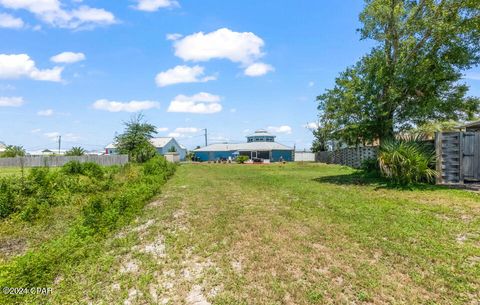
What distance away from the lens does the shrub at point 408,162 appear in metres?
10.2

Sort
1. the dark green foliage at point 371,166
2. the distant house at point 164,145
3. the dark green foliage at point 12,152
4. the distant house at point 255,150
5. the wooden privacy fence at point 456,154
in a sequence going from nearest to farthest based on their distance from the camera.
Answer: the wooden privacy fence at point 456,154, the dark green foliage at point 371,166, the dark green foliage at point 12,152, the distant house at point 255,150, the distant house at point 164,145

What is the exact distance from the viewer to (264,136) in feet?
179

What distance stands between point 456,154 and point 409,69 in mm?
3654

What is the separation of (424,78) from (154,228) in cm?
1102

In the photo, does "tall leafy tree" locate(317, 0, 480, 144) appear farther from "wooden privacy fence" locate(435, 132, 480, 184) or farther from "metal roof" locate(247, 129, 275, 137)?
"metal roof" locate(247, 129, 275, 137)

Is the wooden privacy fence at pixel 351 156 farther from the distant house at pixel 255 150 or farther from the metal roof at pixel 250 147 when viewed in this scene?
the metal roof at pixel 250 147

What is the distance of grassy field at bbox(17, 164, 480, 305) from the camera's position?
3.36 metres

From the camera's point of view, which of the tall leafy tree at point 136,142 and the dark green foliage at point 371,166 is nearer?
the dark green foliage at point 371,166

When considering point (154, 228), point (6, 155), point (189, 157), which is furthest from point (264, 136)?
point (154, 228)

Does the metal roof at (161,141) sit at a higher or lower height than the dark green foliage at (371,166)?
higher

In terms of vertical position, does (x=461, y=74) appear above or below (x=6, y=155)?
above

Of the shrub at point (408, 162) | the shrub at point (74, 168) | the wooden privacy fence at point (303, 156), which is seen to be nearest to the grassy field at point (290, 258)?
the shrub at point (408, 162)

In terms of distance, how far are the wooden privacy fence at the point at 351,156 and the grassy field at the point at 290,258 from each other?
1131cm

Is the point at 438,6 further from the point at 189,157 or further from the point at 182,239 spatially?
the point at 189,157
